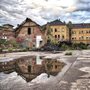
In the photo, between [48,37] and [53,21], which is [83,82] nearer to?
[48,37]

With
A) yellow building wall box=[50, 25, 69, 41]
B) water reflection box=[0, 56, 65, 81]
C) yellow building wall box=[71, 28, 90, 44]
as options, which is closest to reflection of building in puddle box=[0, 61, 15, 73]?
water reflection box=[0, 56, 65, 81]

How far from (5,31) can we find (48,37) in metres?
10.2

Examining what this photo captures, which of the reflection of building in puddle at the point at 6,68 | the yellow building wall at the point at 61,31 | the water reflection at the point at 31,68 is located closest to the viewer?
the water reflection at the point at 31,68

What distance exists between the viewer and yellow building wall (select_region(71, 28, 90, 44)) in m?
74.2

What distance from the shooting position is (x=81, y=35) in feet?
244

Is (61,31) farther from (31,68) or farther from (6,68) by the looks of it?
(6,68)

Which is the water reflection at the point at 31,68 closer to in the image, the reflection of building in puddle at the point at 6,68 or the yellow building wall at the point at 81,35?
the reflection of building in puddle at the point at 6,68

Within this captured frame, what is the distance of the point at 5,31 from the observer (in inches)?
1934

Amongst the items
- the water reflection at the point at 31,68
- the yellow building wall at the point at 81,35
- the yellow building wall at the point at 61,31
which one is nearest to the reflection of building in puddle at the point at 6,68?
the water reflection at the point at 31,68

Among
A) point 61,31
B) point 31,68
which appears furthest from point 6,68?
point 61,31

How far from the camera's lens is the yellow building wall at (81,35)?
74.2 metres

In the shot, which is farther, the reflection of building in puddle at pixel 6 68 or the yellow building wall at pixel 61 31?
the yellow building wall at pixel 61 31

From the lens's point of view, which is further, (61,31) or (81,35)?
(81,35)

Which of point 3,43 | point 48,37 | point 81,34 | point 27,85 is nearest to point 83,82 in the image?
point 27,85
